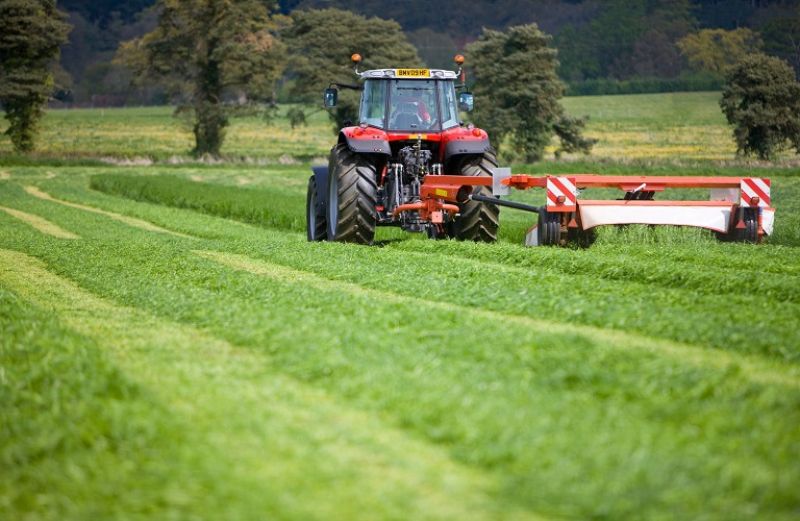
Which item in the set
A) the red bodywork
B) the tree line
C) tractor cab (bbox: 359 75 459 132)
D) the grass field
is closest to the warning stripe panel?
the grass field

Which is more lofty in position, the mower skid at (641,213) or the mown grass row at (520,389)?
the mower skid at (641,213)

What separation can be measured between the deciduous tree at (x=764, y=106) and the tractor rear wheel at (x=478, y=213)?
106 feet

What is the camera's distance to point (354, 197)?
14.8 meters

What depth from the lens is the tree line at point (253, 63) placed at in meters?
49.4

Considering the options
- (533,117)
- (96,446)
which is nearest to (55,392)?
(96,446)

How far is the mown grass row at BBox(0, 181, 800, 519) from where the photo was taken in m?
4.68

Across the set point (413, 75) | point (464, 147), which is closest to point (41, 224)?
point (413, 75)

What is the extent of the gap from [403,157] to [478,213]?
1.28 m

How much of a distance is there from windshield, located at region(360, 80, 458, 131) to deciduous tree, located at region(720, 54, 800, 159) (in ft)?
106

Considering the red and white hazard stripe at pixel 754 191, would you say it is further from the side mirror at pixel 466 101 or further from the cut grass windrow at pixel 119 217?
the cut grass windrow at pixel 119 217

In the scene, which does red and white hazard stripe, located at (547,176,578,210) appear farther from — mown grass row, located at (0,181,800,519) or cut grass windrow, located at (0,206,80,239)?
cut grass windrow, located at (0,206,80,239)

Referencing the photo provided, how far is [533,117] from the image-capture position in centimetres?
4975

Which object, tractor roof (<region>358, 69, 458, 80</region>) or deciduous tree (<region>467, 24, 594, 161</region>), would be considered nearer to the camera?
tractor roof (<region>358, 69, 458, 80</region>)

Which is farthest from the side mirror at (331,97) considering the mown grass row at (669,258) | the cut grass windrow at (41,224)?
the cut grass windrow at (41,224)
